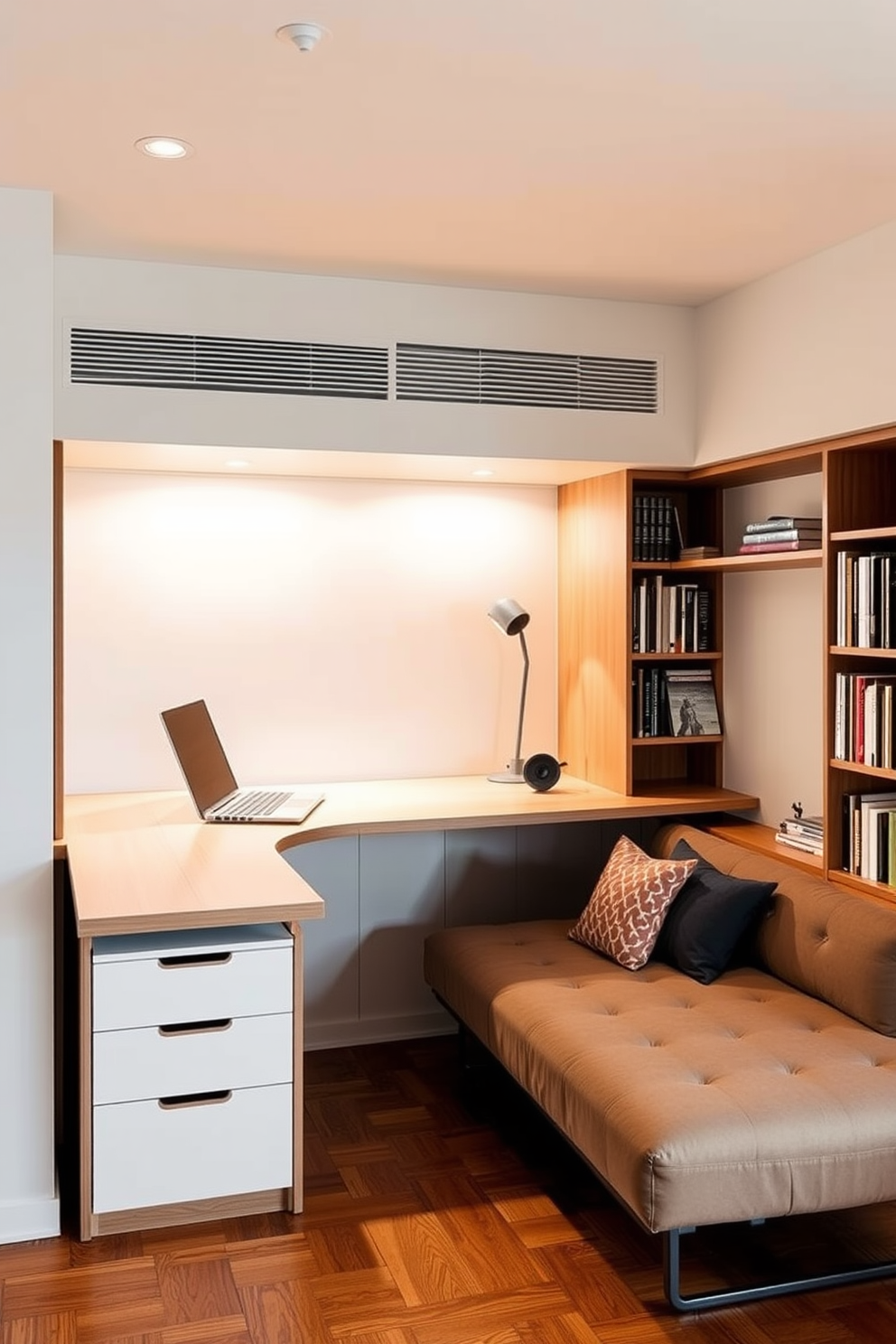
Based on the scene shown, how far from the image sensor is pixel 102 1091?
2684 millimetres

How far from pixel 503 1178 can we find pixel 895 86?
8.35 feet

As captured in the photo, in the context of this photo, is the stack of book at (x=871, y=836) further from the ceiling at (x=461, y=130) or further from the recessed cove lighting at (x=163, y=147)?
the recessed cove lighting at (x=163, y=147)

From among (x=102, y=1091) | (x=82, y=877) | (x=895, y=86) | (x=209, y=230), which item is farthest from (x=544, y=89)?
(x=102, y=1091)

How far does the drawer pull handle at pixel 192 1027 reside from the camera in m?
2.75

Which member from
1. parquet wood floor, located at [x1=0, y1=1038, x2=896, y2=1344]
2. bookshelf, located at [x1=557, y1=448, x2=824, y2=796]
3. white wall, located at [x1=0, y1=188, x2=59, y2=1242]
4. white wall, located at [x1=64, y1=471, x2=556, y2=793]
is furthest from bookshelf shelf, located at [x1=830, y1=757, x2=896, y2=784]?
white wall, located at [x1=0, y1=188, x2=59, y2=1242]

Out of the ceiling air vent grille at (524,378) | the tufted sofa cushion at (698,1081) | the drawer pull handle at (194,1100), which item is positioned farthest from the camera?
the ceiling air vent grille at (524,378)

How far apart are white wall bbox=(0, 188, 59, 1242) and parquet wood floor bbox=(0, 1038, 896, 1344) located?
0.73 feet

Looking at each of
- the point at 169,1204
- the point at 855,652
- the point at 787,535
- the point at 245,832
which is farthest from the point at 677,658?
the point at 169,1204

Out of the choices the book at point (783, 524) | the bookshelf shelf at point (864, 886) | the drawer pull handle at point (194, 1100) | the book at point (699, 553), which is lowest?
the drawer pull handle at point (194, 1100)

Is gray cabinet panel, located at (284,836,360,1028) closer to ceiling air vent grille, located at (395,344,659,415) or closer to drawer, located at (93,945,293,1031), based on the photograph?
drawer, located at (93,945,293,1031)

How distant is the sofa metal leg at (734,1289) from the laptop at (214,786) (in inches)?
58.7

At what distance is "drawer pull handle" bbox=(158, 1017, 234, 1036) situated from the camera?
2748mm

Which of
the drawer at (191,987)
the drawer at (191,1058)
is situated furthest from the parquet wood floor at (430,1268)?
the drawer at (191,987)

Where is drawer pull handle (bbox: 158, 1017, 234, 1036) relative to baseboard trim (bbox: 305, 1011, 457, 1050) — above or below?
above
